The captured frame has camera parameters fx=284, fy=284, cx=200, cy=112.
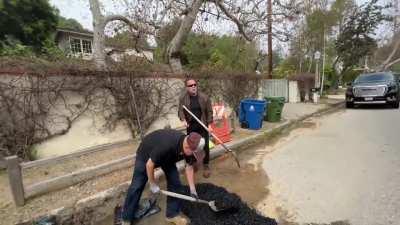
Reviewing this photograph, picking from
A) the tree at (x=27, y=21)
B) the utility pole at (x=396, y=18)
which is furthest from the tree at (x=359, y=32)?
the tree at (x=27, y=21)

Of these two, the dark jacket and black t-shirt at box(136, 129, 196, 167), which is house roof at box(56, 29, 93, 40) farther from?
black t-shirt at box(136, 129, 196, 167)

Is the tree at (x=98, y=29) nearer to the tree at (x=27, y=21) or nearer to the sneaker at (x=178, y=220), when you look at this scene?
the sneaker at (x=178, y=220)

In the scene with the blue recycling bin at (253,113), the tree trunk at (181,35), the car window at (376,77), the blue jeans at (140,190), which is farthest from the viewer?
the car window at (376,77)


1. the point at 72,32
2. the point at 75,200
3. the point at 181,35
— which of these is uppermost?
the point at 72,32

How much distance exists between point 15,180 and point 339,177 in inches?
186

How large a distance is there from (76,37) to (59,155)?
2170 cm

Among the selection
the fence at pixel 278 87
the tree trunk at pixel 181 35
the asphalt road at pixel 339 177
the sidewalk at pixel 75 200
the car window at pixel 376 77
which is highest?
the tree trunk at pixel 181 35

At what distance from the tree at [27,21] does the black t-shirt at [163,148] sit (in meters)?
16.1

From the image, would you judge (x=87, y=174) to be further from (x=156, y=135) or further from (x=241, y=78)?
(x=241, y=78)

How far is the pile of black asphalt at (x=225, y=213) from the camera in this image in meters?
3.31

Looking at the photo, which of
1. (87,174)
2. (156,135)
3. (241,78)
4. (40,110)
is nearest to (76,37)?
(241,78)

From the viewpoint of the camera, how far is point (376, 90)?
13602mm

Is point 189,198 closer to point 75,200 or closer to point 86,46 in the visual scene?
point 75,200

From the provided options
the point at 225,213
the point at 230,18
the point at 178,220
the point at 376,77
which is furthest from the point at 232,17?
the point at 178,220
